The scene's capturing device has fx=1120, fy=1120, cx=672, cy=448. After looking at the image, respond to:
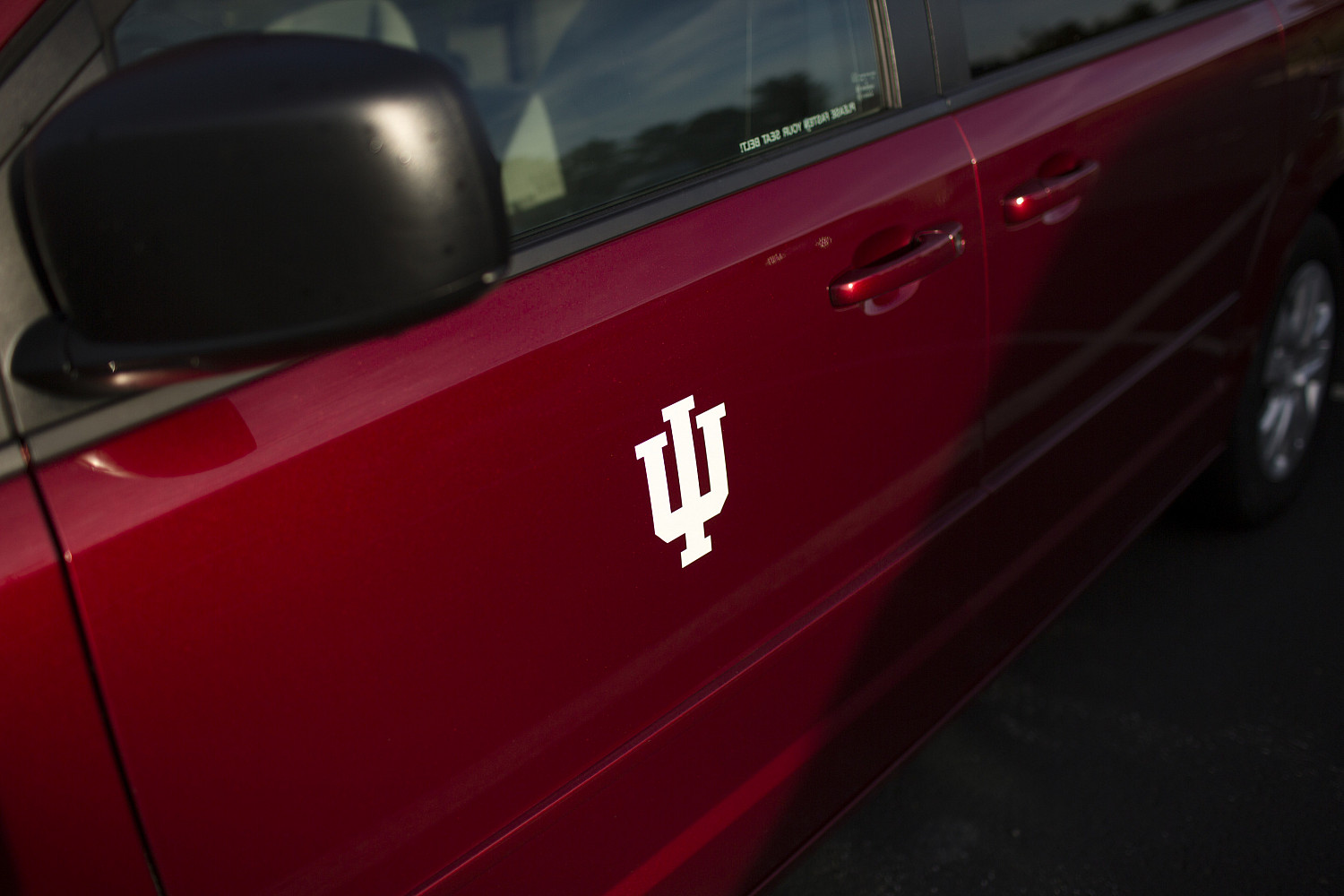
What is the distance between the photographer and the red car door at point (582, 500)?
38.1 inches

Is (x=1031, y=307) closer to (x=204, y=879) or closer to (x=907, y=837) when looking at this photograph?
(x=907, y=837)

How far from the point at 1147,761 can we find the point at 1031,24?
4.80 feet

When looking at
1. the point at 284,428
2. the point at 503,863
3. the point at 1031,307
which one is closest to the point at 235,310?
the point at 284,428

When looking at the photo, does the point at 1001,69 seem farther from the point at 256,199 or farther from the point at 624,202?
the point at 256,199

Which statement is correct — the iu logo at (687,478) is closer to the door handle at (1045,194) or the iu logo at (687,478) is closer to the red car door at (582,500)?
the red car door at (582,500)

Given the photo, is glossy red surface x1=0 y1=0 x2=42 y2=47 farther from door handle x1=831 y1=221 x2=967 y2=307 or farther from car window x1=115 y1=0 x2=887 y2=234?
door handle x1=831 y1=221 x2=967 y2=307

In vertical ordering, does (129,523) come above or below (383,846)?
above

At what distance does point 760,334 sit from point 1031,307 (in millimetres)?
657

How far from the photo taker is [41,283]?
0.91m

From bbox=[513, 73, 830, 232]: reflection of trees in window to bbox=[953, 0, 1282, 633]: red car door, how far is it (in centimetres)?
32

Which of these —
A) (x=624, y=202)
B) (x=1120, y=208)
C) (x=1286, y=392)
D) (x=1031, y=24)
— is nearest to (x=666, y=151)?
(x=624, y=202)

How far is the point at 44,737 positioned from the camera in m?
0.88

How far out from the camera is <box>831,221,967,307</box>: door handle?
58.1 inches

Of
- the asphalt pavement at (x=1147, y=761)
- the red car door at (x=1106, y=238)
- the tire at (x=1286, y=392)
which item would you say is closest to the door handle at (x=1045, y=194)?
the red car door at (x=1106, y=238)
